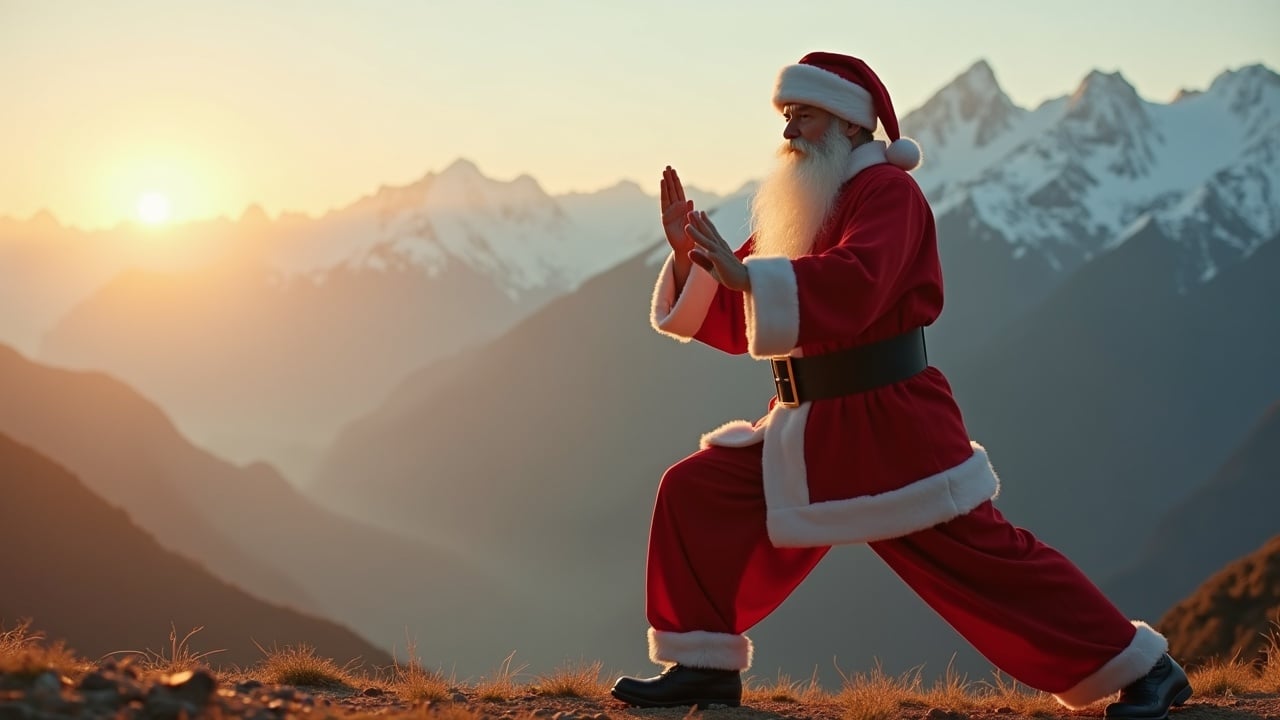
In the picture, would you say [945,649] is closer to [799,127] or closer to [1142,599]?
[1142,599]

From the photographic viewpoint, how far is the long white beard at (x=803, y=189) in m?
4.98

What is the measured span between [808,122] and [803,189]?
0.30 meters

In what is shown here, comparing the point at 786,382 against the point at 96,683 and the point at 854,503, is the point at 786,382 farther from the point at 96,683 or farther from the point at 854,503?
the point at 96,683

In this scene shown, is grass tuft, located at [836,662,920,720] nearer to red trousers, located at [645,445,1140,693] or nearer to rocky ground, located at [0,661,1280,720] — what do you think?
rocky ground, located at [0,661,1280,720]

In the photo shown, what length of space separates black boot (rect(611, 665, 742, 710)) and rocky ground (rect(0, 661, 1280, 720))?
0.05 m

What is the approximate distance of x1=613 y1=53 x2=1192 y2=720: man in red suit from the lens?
455cm

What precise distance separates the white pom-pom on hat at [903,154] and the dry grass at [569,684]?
7.98ft

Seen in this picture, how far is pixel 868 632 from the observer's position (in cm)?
11406

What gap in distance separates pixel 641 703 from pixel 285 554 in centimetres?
13916

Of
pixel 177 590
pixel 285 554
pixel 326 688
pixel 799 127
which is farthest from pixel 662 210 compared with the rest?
pixel 285 554

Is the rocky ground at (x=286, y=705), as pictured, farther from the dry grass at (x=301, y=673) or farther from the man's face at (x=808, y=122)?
the man's face at (x=808, y=122)

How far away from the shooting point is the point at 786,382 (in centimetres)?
485

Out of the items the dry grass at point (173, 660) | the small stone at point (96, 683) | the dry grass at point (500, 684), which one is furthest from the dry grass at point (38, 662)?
the dry grass at point (500, 684)

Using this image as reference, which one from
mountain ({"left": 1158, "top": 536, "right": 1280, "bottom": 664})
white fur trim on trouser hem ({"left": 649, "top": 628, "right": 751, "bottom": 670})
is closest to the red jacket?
white fur trim on trouser hem ({"left": 649, "top": 628, "right": 751, "bottom": 670})
